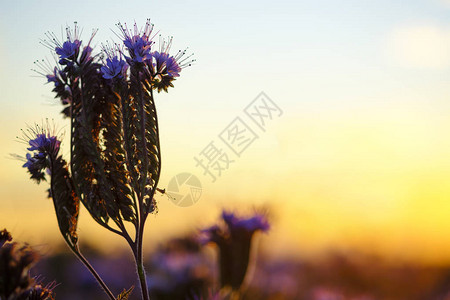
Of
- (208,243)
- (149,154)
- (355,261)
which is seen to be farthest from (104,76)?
(355,261)

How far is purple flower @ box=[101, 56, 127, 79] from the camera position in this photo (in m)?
4.98

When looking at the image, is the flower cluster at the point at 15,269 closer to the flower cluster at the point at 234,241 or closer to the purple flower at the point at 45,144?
the purple flower at the point at 45,144

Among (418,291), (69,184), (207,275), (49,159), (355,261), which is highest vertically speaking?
(49,159)

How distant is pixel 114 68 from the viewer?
16.4 ft

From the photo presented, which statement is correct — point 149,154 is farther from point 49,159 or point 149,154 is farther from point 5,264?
point 5,264

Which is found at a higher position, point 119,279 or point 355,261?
point 119,279

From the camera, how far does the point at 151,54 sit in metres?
5.19

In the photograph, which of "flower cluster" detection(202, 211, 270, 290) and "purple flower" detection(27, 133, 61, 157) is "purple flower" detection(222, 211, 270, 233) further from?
"purple flower" detection(27, 133, 61, 157)

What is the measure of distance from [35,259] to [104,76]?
173cm

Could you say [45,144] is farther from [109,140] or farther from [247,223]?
[247,223]

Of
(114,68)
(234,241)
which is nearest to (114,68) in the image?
(114,68)

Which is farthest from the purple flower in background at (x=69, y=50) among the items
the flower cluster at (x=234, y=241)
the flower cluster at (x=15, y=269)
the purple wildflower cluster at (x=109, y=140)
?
the flower cluster at (x=234, y=241)

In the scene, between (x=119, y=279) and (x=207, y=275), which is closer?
(x=207, y=275)

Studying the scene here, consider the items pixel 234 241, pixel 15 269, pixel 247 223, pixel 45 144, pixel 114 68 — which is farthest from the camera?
pixel 247 223
